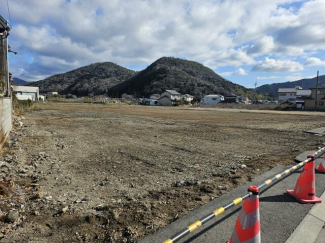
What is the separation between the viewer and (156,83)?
133m

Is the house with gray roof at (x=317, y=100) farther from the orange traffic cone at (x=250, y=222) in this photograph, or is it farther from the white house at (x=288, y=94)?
the orange traffic cone at (x=250, y=222)

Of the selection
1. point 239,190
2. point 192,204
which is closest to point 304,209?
point 239,190

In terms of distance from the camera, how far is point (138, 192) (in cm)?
436

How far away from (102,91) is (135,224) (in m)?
160

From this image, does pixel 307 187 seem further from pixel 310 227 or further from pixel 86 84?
pixel 86 84

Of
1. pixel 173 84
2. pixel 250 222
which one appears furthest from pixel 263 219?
pixel 173 84

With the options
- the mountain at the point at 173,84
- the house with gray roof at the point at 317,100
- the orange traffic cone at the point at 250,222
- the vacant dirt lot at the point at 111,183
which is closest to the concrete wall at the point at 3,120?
the vacant dirt lot at the point at 111,183

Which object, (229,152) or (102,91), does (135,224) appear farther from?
(102,91)

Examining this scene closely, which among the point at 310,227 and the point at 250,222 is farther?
the point at 310,227

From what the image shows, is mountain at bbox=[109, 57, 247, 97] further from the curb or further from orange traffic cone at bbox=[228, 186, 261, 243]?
orange traffic cone at bbox=[228, 186, 261, 243]

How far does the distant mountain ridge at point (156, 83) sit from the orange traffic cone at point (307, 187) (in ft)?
373

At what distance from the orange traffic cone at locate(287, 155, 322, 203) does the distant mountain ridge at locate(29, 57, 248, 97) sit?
113733mm

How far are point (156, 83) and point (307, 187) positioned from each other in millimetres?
131065

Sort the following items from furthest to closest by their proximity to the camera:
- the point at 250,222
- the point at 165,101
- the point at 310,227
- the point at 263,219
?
the point at 165,101
the point at 263,219
the point at 310,227
the point at 250,222
